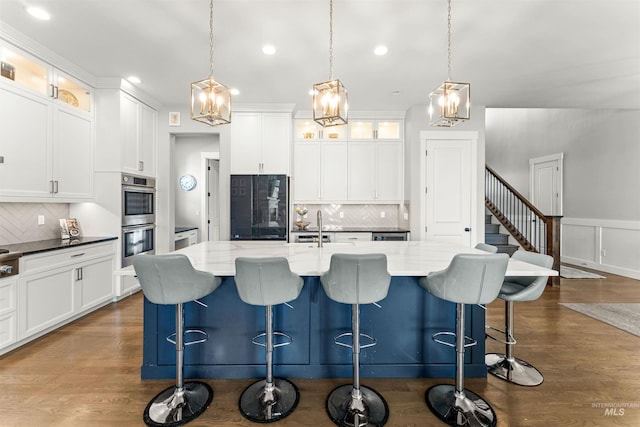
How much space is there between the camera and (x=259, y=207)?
459 centimetres

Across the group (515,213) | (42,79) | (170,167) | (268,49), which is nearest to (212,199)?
(170,167)

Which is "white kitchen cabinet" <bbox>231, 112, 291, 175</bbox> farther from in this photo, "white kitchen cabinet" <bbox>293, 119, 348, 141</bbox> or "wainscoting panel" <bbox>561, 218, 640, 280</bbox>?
"wainscoting panel" <bbox>561, 218, 640, 280</bbox>

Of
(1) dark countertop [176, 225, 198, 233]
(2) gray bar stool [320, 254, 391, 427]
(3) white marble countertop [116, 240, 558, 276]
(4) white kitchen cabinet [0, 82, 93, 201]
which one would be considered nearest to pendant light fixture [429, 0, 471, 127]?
(3) white marble countertop [116, 240, 558, 276]

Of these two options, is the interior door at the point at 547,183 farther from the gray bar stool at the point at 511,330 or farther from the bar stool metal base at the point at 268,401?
the bar stool metal base at the point at 268,401

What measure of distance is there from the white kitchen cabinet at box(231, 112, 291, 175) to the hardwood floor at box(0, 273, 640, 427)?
278 centimetres

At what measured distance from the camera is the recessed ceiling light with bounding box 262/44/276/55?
120 inches

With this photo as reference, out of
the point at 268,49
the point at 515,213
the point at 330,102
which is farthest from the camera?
the point at 515,213

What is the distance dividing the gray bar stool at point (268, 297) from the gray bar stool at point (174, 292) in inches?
10.1

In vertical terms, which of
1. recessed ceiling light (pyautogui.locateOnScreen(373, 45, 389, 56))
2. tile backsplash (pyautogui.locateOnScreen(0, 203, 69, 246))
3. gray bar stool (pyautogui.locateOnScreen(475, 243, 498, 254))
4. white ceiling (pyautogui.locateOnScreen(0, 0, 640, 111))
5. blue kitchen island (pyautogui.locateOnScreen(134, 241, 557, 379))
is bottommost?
blue kitchen island (pyautogui.locateOnScreen(134, 241, 557, 379))

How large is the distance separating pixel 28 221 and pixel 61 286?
89cm

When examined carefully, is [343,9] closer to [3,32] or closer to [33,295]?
[3,32]

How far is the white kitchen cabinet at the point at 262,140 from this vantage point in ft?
15.5

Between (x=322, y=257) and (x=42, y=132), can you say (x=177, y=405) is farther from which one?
(x=42, y=132)

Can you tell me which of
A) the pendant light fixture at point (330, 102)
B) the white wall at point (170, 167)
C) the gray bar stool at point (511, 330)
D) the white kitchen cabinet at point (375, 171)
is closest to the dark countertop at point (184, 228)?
the white wall at point (170, 167)
